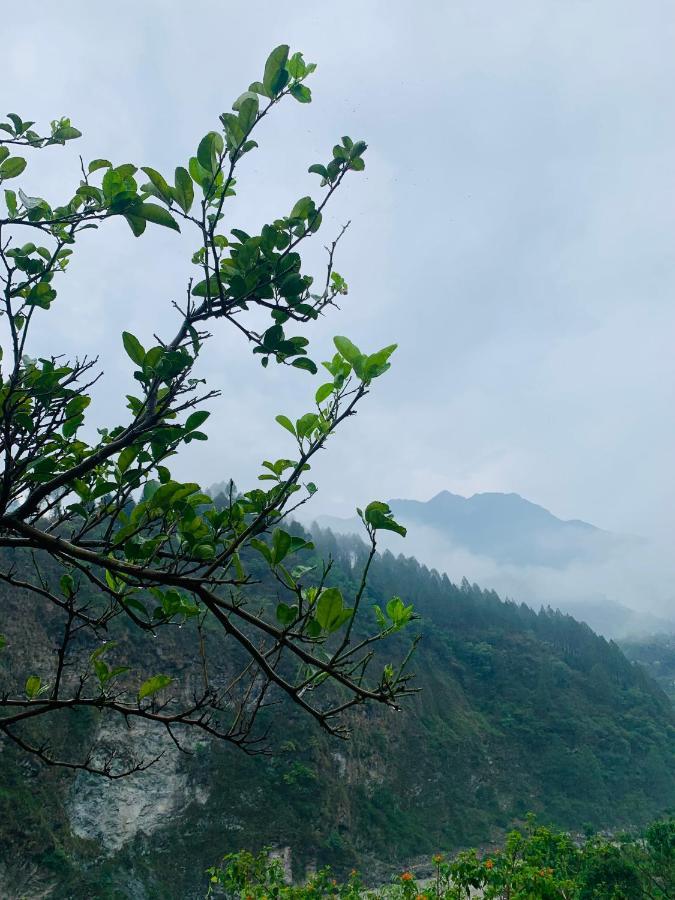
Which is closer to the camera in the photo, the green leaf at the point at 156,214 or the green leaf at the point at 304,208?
the green leaf at the point at 156,214

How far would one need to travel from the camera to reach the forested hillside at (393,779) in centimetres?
2322

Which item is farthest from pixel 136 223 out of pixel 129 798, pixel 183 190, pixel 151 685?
pixel 129 798

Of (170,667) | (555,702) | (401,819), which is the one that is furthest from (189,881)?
(555,702)

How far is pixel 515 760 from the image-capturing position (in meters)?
42.3

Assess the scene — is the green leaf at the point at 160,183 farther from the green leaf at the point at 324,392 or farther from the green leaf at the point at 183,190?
the green leaf at the point at 324,392

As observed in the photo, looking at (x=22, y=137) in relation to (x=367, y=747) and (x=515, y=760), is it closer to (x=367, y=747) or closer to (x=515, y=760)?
(x=367, y=747)

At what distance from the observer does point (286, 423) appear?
6.19 feet

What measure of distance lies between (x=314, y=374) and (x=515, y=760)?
49222mm

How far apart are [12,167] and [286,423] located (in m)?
1.56

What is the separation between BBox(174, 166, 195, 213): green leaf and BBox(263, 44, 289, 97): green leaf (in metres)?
0.38

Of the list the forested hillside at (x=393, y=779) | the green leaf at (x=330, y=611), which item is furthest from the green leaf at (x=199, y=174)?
the forested hillside at (x=393, y=779)

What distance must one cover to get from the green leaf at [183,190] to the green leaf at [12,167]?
89 cm

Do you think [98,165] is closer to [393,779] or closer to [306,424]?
[306,424]

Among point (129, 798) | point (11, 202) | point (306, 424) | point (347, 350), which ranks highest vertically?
point (11, 202)
